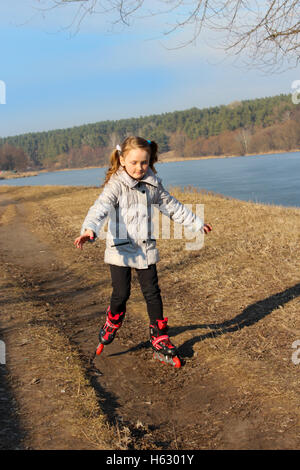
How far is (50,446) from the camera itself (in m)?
2.72

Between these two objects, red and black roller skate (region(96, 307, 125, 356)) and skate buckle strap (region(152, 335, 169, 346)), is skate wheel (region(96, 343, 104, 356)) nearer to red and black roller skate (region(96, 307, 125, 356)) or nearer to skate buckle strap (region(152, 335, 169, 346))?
red and black roller skate (region(96, 307, 125, 356))

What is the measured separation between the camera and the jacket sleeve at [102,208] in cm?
389

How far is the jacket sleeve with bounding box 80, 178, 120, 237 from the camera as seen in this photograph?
3894 mm

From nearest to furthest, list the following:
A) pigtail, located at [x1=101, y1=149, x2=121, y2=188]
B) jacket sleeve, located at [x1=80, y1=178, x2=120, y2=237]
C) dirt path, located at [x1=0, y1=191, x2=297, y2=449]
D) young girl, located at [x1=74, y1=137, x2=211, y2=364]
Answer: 1. dirt path, located at [x1=0, y1=191, x2=297, y2=449]
2. jacket sleeve, located at [x1=80, y1=178, x2=120, y2=237]
3. young girl, located at [x1=74, y1=137, x2=211, y2=364]
4. pigtail, located at [x1=101, y1=149, x2=121, y2=188]

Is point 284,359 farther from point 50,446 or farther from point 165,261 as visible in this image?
point 165,261

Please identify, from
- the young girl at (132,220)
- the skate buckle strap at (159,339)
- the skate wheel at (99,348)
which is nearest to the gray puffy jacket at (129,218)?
the young girl at (132,220)

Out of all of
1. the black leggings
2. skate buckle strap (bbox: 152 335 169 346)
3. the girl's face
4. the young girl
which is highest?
the girl's face

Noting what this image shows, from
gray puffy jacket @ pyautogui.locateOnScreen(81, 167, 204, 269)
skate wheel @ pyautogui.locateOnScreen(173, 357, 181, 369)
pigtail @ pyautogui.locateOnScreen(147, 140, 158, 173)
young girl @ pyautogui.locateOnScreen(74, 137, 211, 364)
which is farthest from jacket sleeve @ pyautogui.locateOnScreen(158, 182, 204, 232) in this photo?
skate wheel @ pyautogui.locateOnScreen(173, 357, 181, 369)

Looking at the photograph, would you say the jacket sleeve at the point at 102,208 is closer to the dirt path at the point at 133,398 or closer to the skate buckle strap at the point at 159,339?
the skate buckle strap at the point at 159,339

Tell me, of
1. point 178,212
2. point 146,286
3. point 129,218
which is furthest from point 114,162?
point 146,286

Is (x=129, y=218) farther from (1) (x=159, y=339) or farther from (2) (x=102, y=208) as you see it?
(1) (x=159, y=339)

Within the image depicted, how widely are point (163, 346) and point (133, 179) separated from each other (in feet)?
5.22

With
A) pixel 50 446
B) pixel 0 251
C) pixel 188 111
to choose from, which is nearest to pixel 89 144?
pixel 188 111

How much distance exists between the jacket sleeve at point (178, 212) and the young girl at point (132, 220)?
0.06 m
